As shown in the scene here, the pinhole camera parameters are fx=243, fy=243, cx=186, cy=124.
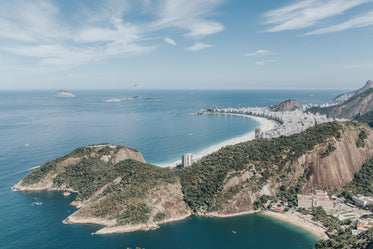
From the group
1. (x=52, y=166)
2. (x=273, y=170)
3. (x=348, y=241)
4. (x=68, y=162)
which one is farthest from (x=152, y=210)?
(x=52, y=166)

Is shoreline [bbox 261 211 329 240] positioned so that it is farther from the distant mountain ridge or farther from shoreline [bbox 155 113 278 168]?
the distant mountain ridge

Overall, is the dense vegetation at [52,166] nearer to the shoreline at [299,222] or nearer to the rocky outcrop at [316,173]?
the rocky outcrop at [316,173]

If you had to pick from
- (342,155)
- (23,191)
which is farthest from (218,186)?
(23,191)

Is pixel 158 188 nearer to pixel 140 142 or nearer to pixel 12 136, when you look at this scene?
pixel 140 142

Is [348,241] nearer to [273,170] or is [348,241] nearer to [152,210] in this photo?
[273,170]

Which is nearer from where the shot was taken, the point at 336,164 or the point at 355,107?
the point at 336,164

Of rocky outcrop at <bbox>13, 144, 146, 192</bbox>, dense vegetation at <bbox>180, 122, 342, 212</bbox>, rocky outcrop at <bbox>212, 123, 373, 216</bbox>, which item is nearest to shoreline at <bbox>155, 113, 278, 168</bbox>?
rocky outcrop at <bbox>13, 144, 146, 192</bbox>
